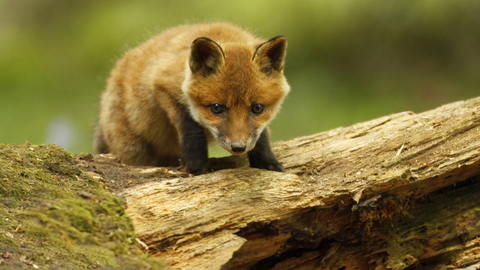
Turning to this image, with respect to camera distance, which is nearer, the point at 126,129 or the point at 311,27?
the point at 126,129

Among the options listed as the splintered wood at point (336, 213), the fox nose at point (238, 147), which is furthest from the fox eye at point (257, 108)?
the splintered wood at point (336, 213)

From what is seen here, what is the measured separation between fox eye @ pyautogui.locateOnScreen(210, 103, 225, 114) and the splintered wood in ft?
1.73

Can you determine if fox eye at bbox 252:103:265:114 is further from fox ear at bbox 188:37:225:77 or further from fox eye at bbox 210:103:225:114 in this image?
fox ear at bbox 188:37:225:77

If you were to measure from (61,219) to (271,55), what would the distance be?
7.44ft

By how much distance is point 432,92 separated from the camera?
9.32m

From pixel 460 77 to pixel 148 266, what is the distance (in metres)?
8.67

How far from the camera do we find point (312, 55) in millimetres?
9234

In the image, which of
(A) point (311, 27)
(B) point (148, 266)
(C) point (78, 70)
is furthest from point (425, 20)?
(B) point (148, 266)

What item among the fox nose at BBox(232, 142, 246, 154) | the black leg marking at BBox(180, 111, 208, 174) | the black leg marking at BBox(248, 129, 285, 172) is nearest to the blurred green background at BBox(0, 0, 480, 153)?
the black leg marking at BBox(248, 129, 285, 172)

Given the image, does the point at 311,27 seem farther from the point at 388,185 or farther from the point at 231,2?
the point at 388,185

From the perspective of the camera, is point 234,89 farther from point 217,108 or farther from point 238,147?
point 238,147

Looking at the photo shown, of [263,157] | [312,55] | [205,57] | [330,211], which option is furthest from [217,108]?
[312,55]

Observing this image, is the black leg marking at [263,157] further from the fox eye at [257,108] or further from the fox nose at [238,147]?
the fox nose at [238,147]

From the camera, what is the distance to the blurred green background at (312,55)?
28.9 ft
